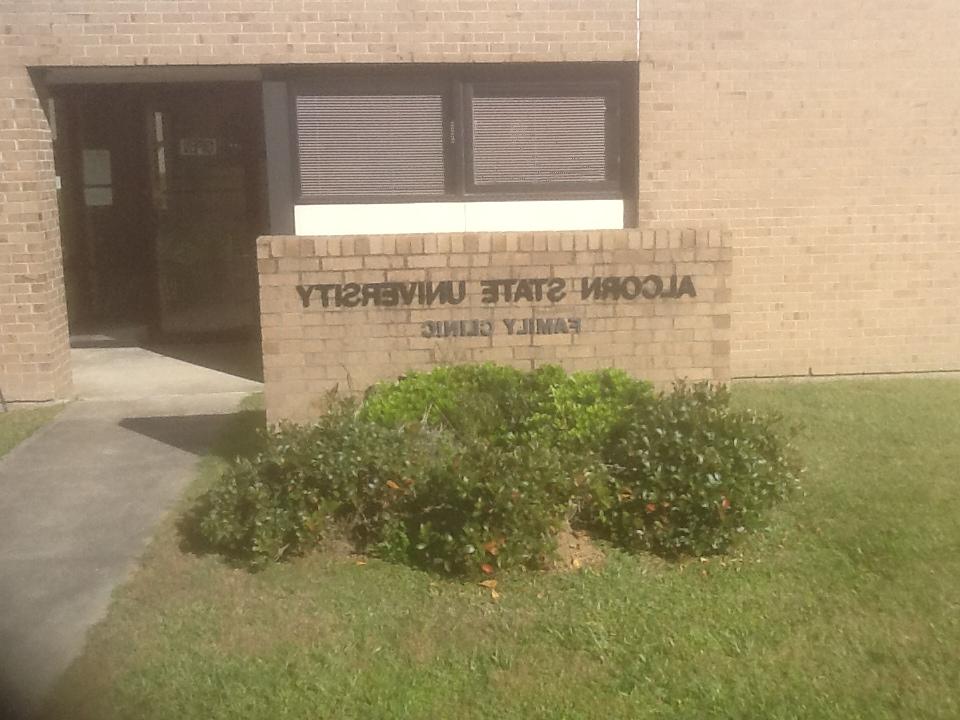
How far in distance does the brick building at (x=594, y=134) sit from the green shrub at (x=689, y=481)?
12.0 ft

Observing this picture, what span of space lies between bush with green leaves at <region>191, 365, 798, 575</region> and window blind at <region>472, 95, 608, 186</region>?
403cm

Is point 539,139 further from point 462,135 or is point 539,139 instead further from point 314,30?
point 314,30

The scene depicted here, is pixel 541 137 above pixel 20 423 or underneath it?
above

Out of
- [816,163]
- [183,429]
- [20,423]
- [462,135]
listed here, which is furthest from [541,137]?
[20,423]

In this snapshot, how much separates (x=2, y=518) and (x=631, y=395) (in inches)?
145

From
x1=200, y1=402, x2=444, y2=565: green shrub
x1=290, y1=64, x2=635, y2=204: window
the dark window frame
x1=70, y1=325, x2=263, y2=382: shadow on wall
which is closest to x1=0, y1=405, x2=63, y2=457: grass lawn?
x1=70, y1=325, x2=263, y2=382: shadow on wall

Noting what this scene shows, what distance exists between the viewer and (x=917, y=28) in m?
9.24

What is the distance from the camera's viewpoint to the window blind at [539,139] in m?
9.41

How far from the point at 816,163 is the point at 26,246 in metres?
6.79

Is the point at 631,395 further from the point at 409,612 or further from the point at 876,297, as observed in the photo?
the point at 876,297

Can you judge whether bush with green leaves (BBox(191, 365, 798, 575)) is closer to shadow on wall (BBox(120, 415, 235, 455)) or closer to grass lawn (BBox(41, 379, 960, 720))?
grass lawn (BBox(41, 379, 960, 720))

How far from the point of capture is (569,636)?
446 centimetres

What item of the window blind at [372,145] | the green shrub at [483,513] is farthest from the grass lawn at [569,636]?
the window blind at [372,145]

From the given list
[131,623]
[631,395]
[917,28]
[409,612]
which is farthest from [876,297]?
[131,623]
